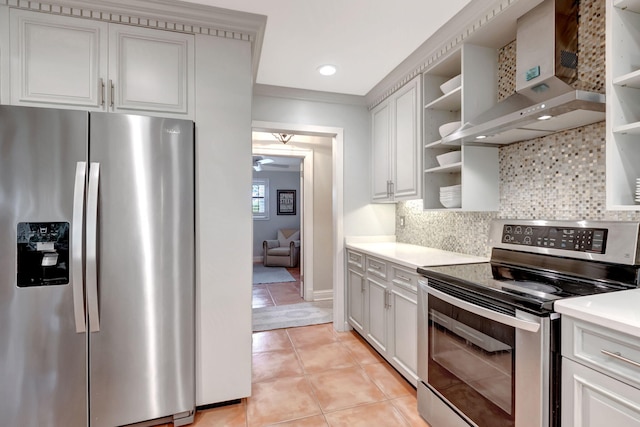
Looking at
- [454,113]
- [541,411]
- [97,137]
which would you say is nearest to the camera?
[541,411]

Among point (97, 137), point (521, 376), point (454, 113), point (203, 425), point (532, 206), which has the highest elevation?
point (454, 113)

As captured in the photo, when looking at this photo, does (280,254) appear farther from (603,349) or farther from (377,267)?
(603,349)

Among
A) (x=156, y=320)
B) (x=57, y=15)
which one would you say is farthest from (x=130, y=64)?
(x=156, y=320)

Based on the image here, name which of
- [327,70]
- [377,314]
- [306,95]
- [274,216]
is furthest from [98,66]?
[274,216]

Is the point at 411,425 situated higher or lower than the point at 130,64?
lower

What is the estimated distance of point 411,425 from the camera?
190 cm

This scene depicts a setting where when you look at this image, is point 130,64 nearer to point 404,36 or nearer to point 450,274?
point 404,36

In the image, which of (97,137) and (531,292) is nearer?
(531,292)

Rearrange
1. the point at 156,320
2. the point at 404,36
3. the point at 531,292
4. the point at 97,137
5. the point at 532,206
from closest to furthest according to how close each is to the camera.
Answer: the point at 531,292, the point at 97,137, the point at 156,320, the point at 532,206, the point at 404,36

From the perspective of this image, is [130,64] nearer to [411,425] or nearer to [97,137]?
[97,137]

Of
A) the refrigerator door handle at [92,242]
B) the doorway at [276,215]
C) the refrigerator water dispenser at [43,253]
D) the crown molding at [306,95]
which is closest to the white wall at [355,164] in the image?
the crown molding at [306,95]

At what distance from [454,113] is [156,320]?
2650 mm

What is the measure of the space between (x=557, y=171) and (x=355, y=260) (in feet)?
6.02

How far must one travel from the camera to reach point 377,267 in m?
2.71
